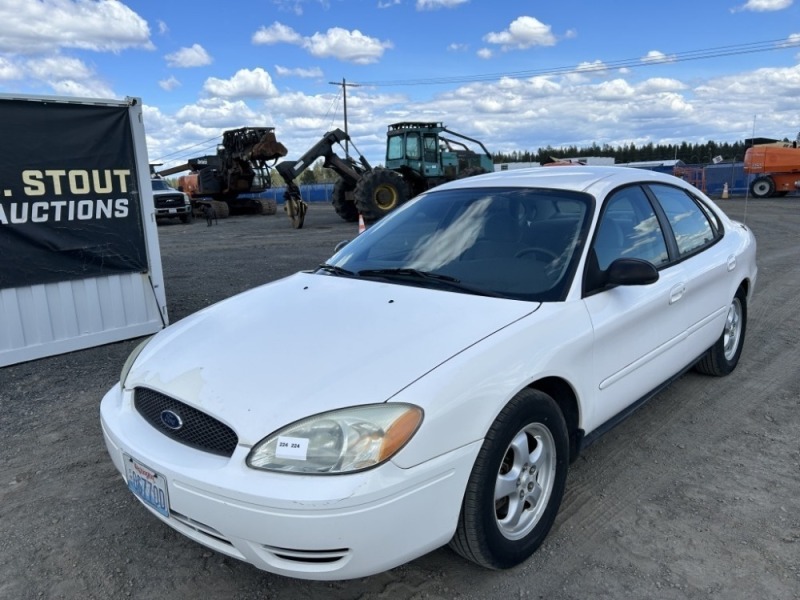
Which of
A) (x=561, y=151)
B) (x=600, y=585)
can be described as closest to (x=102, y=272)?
(x=600, y=585)

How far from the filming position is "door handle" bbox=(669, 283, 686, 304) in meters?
3.50

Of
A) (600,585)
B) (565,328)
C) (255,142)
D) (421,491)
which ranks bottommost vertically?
(600,585)

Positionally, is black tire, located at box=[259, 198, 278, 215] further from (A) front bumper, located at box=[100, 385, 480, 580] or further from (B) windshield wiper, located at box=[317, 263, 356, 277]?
(A) front bumper, located at box=[100, 385, 480, 580]

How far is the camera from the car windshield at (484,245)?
2.99 m

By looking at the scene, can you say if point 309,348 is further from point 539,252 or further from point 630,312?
point 630,312

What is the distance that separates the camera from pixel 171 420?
7.93 feet

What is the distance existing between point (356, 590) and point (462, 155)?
2009 cm

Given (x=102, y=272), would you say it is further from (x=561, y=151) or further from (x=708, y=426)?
(x=561, y=151)

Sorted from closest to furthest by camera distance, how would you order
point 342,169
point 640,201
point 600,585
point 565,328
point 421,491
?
point 421,491 < point 600,585 < point 565,328 < point 640,201 < point 342,169

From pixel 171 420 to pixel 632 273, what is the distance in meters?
2.15

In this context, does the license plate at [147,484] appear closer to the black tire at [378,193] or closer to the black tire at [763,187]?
the black tire at [378,193]

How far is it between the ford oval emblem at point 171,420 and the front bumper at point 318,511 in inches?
4.9

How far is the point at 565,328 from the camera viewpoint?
2.71m

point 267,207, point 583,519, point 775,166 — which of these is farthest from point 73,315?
point 775,166
